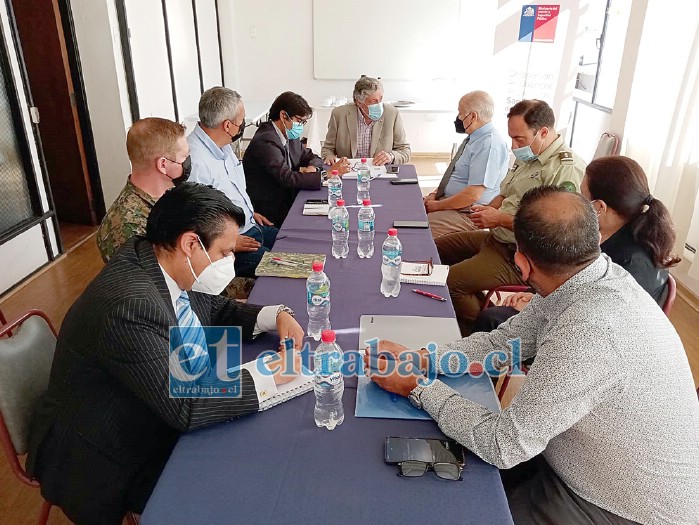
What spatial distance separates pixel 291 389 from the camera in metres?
1.29

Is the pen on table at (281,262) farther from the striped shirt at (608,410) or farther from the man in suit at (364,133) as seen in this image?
the man in suit at (364,133)

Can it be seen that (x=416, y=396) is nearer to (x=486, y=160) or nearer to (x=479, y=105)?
(x=486, y=160)

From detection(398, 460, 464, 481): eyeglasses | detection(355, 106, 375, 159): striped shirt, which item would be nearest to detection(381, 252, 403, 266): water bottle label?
detection(398, 460, 464, 481): eyeglasses

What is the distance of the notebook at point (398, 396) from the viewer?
4.09ft

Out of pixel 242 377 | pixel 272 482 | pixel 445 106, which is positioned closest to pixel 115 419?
pixel 242 377

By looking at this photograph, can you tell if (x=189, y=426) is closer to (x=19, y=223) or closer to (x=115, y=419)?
(x=115, y=419)

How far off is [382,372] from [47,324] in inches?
40.9

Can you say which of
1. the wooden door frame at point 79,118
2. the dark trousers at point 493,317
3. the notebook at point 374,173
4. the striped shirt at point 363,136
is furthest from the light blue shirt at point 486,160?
the wooden door frame at point 79,118

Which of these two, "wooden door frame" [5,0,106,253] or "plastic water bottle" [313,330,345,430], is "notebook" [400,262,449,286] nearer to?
"plastic water bottle" [313,330,345,430]

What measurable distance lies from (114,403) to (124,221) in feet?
3.10

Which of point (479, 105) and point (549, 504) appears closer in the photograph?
point (549, 504)

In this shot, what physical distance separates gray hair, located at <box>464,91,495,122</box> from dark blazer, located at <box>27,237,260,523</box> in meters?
2.52

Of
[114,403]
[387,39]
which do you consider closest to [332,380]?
[114,403]

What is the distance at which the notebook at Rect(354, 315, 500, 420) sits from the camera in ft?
4.09
